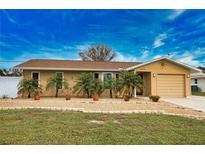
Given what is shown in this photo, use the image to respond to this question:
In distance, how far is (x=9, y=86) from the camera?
16562mm

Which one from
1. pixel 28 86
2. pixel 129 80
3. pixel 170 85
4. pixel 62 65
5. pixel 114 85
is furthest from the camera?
pixel 62 65

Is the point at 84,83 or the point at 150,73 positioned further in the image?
the point at 150,73

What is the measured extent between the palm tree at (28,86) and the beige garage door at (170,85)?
8.88m

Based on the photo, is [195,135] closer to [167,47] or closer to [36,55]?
[167,47]

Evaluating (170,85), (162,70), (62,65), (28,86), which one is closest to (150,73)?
(162,70)

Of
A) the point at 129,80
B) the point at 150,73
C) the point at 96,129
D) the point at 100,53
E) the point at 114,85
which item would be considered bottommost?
the point at 96,129

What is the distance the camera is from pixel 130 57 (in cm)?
2553

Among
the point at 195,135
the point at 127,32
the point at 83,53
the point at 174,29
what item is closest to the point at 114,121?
the point at 195,135

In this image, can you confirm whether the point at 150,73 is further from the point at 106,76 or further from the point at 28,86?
the point at 28,86

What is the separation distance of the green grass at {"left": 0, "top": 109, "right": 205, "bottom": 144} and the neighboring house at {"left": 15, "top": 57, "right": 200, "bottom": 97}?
349 inches

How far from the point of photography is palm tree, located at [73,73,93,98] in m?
16.6

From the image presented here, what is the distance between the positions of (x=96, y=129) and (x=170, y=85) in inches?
493
